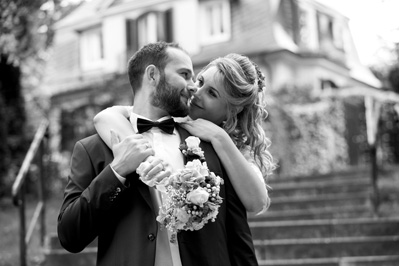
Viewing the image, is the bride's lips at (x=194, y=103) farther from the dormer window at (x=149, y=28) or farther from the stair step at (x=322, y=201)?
the dormer window at (x=149, y=28)

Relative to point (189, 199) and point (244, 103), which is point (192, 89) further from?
point (189, 199)

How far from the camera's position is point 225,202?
3156 millimetres

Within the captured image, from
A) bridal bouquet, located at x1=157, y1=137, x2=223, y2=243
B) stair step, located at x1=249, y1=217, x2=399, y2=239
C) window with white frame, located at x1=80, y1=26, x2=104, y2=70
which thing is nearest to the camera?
bridal bouquet, located at x1=157, y1=137, x2=223, y2=243

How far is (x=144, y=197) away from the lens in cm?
300

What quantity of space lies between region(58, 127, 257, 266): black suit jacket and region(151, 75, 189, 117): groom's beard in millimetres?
281

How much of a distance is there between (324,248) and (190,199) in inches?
177

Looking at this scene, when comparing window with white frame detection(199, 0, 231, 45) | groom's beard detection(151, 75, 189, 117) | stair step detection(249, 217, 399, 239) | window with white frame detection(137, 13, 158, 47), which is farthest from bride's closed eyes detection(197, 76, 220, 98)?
window with white frame detection(137, 13, 158, 47)

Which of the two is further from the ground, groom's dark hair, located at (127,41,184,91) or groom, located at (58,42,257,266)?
groom's dark hair, located at (127,41,184,91)

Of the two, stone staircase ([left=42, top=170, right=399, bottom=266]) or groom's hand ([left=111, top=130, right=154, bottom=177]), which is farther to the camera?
stone staircase ([left=42, top=170, right=399, bottom=266])

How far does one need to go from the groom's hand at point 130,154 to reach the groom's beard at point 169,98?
251 mm

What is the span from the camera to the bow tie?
10.3ft

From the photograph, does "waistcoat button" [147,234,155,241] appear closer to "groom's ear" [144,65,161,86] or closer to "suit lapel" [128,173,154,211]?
"suit lapel" [128,173,154,211]

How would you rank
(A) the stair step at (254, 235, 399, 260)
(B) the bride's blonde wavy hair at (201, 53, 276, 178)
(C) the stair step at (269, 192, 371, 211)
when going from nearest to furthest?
(B) the bride's blonde wavy hair at (201, 53, 276, 178), (A) the stair step at (254, 235, 399, 260), (C) the stair step at (269, 192, 371, 211)

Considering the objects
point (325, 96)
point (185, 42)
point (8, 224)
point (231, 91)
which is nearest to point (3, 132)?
point (8, 224)
